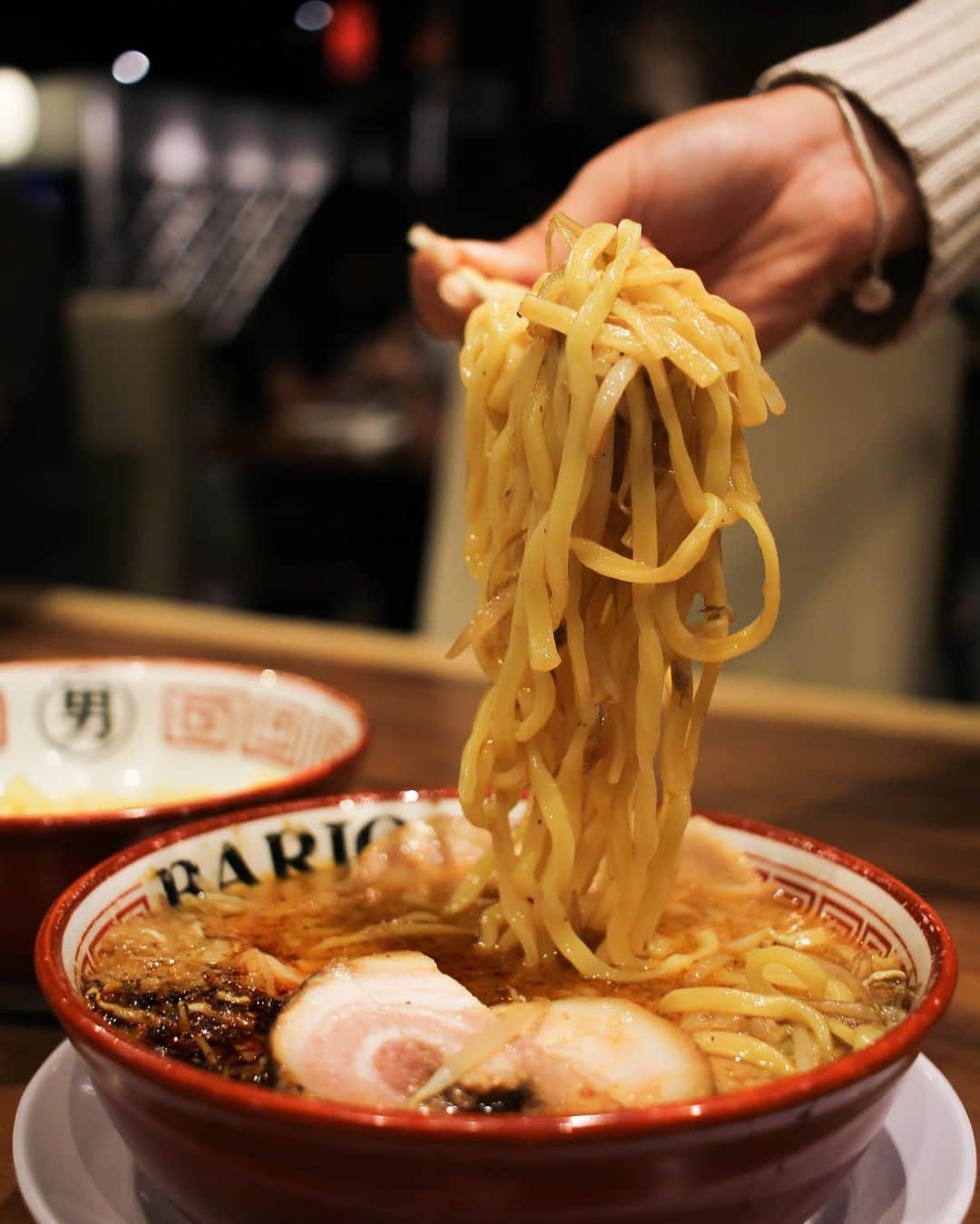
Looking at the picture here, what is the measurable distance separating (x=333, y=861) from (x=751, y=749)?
812mm

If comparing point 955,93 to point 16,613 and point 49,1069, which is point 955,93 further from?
point 16,613

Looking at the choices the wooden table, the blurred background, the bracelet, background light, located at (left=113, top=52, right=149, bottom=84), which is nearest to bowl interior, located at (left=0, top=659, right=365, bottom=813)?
the wooden table

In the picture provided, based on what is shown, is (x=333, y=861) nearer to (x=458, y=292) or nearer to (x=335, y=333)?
(x=458, y=292)

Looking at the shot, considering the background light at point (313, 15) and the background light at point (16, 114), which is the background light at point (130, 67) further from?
the background light at point (313, 15)

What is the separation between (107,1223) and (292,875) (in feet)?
1.08

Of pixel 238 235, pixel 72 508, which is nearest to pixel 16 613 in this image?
pixel 72 508

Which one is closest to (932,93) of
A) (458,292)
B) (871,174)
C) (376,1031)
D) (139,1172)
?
(871,174)

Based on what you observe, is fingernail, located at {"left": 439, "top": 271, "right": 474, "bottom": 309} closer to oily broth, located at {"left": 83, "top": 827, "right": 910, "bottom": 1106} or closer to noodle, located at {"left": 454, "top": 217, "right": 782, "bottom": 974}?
noodle, located at {"left": 454, "top": 217, "right": 782, "bottom": 974}

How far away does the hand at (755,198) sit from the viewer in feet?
4.79

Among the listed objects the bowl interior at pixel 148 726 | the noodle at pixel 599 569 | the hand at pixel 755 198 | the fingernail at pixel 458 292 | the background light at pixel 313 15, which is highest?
the background light at pixel 313 15

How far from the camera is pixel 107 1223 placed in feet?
2.27

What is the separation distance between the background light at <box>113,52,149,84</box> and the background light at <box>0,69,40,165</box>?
2.27 feet

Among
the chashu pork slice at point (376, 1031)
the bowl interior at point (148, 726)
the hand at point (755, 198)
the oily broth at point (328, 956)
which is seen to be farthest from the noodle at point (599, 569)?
the hand at point (755, 198)

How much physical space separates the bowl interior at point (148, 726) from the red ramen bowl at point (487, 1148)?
2.05ft
